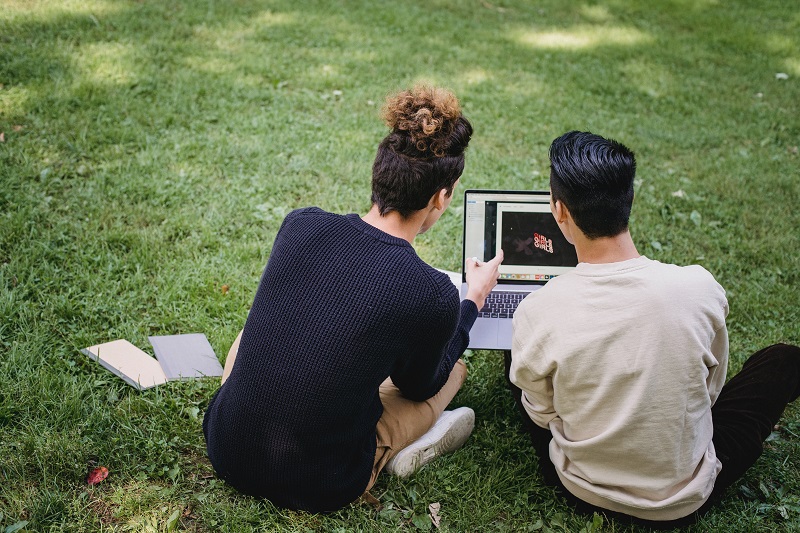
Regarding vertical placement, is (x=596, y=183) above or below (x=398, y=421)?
above

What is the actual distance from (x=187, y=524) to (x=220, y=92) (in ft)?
14.1

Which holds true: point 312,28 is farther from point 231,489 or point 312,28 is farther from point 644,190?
point 231,489

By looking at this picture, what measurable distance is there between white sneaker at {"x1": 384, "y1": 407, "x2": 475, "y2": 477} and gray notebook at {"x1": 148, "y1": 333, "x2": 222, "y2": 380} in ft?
3.70

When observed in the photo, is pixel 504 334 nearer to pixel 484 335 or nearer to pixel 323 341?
pixel 484 335

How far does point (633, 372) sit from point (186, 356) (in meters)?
2.29

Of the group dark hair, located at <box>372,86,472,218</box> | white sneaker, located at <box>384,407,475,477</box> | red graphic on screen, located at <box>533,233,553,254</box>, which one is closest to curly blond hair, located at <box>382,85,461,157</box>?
dark hair, located at <box>372,86,472,218</box>

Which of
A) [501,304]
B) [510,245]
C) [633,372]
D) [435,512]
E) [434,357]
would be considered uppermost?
[633,372]

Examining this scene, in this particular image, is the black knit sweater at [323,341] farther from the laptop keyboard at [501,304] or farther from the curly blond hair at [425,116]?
the laptop keyboard at [501,304]

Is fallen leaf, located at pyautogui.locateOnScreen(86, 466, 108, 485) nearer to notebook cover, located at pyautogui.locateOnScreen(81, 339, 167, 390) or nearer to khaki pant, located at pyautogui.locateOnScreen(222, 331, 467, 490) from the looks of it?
notebook cover, located at pyautogui.locateOnScreen(81, 339, 167, 390)

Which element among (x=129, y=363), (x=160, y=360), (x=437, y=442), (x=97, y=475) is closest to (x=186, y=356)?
(x=160, y=360)

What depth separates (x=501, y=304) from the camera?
3.35 m

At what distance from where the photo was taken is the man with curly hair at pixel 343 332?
2.21 metres

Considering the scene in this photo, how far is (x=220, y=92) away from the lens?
19.9 feet

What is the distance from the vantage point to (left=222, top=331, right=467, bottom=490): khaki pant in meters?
2.78
